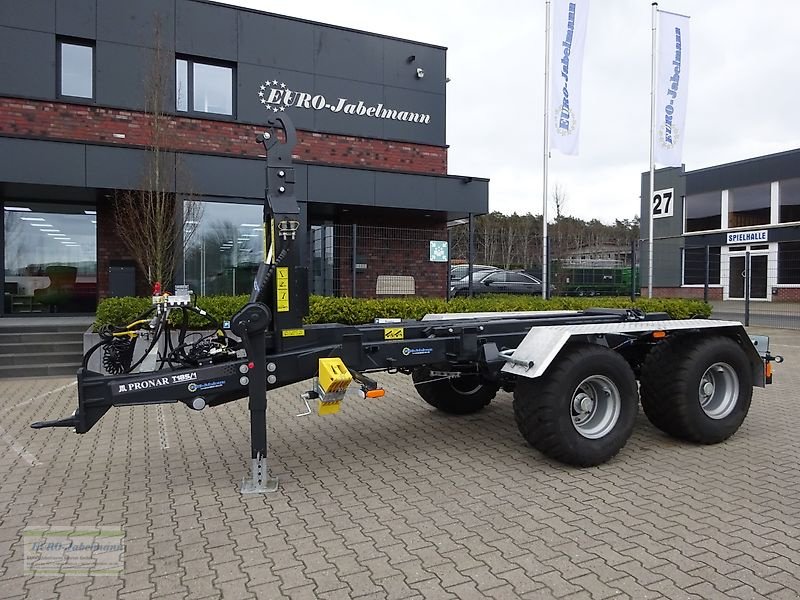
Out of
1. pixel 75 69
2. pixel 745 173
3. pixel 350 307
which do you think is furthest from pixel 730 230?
pixel 75 69

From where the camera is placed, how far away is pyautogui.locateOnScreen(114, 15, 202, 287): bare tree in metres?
10.6

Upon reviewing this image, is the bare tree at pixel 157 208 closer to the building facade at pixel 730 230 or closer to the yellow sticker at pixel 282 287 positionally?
the yellow sticker at pixel 282 287

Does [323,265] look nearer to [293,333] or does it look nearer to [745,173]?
[293,333]

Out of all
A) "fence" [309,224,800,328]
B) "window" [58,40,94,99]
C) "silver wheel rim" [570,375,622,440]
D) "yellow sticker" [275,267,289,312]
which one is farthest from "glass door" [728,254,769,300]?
"window" [58,40,94,99]

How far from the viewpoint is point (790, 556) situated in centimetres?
332

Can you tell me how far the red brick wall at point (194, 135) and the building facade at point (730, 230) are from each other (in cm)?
699

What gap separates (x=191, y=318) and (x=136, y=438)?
12.0 feet

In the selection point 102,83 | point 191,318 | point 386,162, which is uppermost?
point 102,83

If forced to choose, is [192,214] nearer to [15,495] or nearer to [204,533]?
[15,495]

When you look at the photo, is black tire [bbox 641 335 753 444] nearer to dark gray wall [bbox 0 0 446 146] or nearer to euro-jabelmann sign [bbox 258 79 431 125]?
dark gray wall [bbox 0 0 446 146]

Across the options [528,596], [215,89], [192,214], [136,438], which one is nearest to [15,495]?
[136,438]

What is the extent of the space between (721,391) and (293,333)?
3989mm

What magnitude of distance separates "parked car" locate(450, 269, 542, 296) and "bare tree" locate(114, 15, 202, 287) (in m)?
6.98

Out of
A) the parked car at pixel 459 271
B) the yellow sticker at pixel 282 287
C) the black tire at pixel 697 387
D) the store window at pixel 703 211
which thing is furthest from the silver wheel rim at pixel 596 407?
the store window at pixel 703 211
